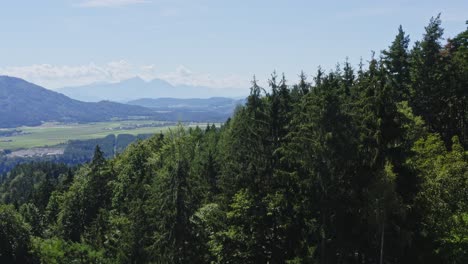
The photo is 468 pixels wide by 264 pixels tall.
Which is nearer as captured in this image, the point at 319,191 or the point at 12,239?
the point at 319,191

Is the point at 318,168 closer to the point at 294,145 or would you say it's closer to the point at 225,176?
the point at 294,145

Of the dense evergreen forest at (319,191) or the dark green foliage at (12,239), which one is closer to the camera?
the dense evergreen forest at (319,191)

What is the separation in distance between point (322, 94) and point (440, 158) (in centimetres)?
925

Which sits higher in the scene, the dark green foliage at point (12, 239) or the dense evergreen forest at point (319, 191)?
the dense evergreen forest at point (319, 191)

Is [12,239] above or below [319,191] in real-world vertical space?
below

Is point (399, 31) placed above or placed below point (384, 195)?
above

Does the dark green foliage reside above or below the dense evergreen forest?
below

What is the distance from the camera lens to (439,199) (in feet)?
87.8

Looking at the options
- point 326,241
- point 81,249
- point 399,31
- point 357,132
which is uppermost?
point 399,31

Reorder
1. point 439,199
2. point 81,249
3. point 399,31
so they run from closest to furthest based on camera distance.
Result: point 439,199 < point 81,249 < point 399,31

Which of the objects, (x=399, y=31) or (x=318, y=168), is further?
(x=399, y=31)

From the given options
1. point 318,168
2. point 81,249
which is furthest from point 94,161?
point 318,168

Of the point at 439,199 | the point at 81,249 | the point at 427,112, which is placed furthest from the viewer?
the point at 81,249

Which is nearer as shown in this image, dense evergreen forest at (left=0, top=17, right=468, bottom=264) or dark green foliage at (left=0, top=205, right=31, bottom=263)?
dense evergreen forest at (left=0, top=17, right=468, bottom=264)
